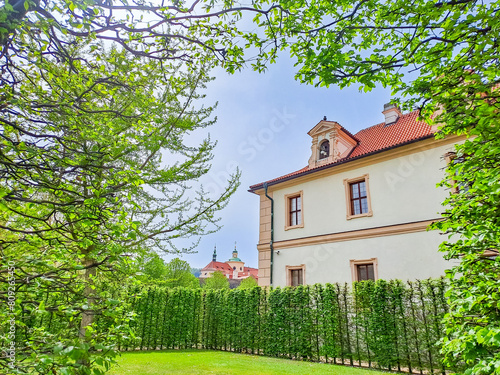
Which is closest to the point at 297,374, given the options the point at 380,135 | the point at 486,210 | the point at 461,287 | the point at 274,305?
the point at 274,305

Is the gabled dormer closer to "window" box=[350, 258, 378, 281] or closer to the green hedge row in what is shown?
"window" box=[350, 258, 378, 281]

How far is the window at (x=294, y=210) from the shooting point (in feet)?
47.0

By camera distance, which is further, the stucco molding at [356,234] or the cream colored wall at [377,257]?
the stucco molding at [356,234]

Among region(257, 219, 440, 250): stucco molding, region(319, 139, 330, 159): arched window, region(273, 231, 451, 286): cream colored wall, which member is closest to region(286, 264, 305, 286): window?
region(273, 231, 451, 286): cream colored wall

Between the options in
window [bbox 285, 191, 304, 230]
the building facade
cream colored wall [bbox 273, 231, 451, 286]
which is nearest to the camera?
cream colored wall [bbox 273, 231, 451, 286]

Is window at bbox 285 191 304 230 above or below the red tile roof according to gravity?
below

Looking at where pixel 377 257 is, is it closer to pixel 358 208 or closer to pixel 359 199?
pixel 358 208

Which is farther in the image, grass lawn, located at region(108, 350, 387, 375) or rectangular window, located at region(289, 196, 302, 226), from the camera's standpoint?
rectangular window, located at region(289, 196, 302, 226)

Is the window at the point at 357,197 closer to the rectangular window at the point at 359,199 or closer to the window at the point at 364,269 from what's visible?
the rectangular window at the point at 359,199

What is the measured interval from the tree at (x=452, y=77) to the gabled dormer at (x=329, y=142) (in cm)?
1008

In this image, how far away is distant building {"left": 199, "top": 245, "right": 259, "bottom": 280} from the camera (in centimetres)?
9781

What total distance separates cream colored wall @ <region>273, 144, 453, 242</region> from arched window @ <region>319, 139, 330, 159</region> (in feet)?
4.24

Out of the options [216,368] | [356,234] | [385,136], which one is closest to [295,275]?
[356,234]

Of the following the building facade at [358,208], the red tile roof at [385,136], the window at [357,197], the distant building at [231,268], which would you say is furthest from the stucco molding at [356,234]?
the distant building at [231,268]
